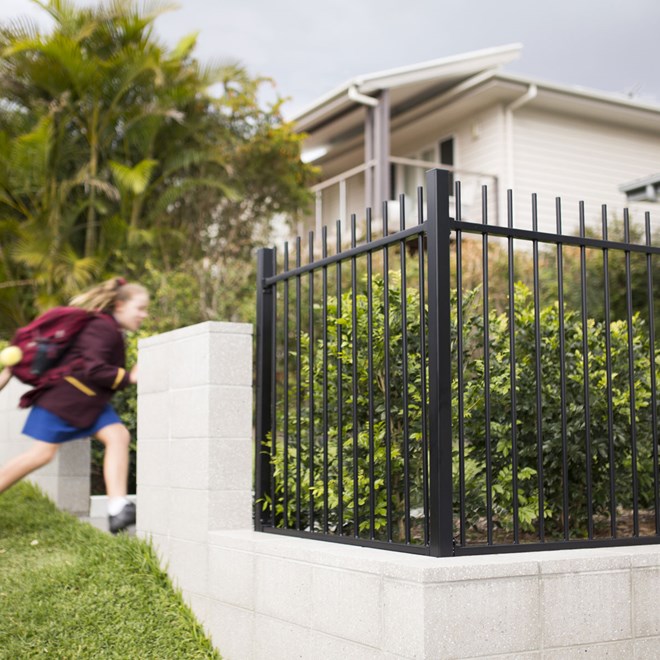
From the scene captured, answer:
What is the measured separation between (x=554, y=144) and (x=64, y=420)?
48.2ft

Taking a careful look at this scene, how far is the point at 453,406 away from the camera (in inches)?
174

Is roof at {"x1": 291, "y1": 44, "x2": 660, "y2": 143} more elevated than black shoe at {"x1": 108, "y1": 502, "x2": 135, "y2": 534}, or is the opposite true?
roof at {"x1": 291, "y1": 44, "x2": 660, "y2": 143}

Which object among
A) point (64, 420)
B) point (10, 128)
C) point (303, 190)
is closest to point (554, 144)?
point (303, 190)

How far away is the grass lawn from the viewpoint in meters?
4.33

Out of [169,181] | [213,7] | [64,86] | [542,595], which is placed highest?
[213,7]

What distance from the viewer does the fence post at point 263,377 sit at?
15.5ft

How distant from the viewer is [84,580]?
16.2 ft

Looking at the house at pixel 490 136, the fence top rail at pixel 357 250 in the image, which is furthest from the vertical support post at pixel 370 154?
the fence top rail at pixel 357 250

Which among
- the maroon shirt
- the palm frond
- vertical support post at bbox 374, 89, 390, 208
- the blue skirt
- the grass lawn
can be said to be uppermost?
vertical support post at bbox 374, 89, 390, 208

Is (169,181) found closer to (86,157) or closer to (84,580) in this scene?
(86,157)

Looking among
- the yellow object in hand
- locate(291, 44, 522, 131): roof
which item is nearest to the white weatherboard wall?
the yellow object in hand

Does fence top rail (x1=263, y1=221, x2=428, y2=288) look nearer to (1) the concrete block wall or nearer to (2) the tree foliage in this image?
(1) the concrete block wall

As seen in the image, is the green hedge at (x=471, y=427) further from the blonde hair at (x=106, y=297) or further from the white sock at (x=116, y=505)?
the blonde hair at (x=106, y=297)

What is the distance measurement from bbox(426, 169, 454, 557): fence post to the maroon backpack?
113 inches
